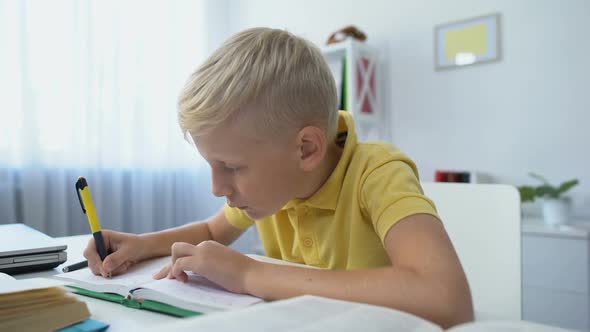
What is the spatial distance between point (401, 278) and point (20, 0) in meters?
2.04

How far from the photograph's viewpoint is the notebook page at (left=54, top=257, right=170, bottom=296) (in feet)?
1.91

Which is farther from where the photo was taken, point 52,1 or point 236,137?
point 52,1

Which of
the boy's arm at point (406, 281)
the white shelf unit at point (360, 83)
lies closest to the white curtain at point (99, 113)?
the white shelf unit at point (360, 83)

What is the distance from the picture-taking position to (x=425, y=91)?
2.21m

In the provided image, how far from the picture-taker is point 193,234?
96cm

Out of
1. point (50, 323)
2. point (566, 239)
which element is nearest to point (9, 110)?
point (50, 323)

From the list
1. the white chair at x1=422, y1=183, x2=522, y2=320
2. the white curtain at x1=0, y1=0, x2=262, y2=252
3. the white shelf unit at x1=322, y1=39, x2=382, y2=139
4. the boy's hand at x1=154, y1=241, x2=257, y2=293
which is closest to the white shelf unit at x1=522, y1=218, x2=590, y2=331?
the white chair at x1=422, y1=183, x2=522, y2=320

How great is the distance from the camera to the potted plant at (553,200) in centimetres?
164

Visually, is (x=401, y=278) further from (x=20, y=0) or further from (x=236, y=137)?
(x=20, y=0)

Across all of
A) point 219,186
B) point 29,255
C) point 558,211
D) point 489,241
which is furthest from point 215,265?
point 558,211

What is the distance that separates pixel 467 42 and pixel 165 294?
1.92 m

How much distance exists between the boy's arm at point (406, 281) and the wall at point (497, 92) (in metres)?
1.53

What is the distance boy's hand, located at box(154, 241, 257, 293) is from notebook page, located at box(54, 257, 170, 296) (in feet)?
0.19

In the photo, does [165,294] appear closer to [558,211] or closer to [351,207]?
[351,207]
